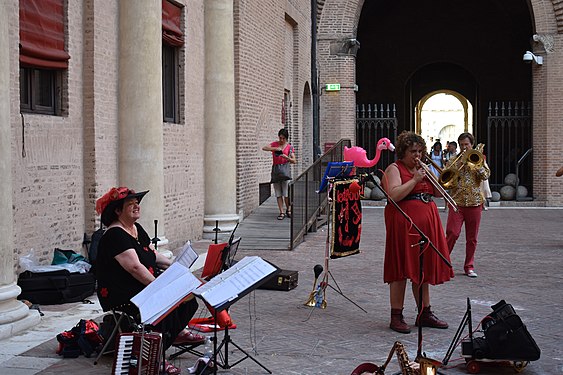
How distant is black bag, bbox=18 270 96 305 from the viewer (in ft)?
30.7

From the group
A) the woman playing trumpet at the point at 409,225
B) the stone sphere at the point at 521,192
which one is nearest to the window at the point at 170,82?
the woman playing trumpet at the point at 409,225

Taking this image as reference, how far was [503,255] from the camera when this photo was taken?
1403cm

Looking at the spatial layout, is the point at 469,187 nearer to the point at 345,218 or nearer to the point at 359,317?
the point at 345,218

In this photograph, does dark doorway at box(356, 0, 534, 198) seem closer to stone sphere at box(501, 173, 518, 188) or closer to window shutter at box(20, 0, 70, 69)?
stone sphere at box(501, 173, 518, 188)

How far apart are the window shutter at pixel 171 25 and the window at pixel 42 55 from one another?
123 inches

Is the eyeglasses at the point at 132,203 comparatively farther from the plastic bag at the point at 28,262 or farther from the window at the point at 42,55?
the window at the point at 42,55

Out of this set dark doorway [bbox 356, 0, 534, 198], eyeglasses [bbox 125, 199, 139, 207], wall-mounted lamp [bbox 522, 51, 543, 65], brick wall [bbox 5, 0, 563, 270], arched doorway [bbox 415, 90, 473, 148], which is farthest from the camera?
arched doorway [bbox 415, 90, 473, 148]

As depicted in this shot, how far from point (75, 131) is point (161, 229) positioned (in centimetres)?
219

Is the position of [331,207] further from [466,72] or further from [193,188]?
[466,72]

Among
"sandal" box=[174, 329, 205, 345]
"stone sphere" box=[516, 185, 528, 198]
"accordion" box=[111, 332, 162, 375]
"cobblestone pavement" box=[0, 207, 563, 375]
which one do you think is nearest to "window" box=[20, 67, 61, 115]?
"cobblestone pavement" box=[0, 207, 563, 375]

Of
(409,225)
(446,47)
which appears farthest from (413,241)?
(446,47)

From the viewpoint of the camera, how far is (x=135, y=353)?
241 inches

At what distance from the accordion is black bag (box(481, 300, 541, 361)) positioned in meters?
2.52

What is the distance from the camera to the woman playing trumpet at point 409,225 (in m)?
8.00
